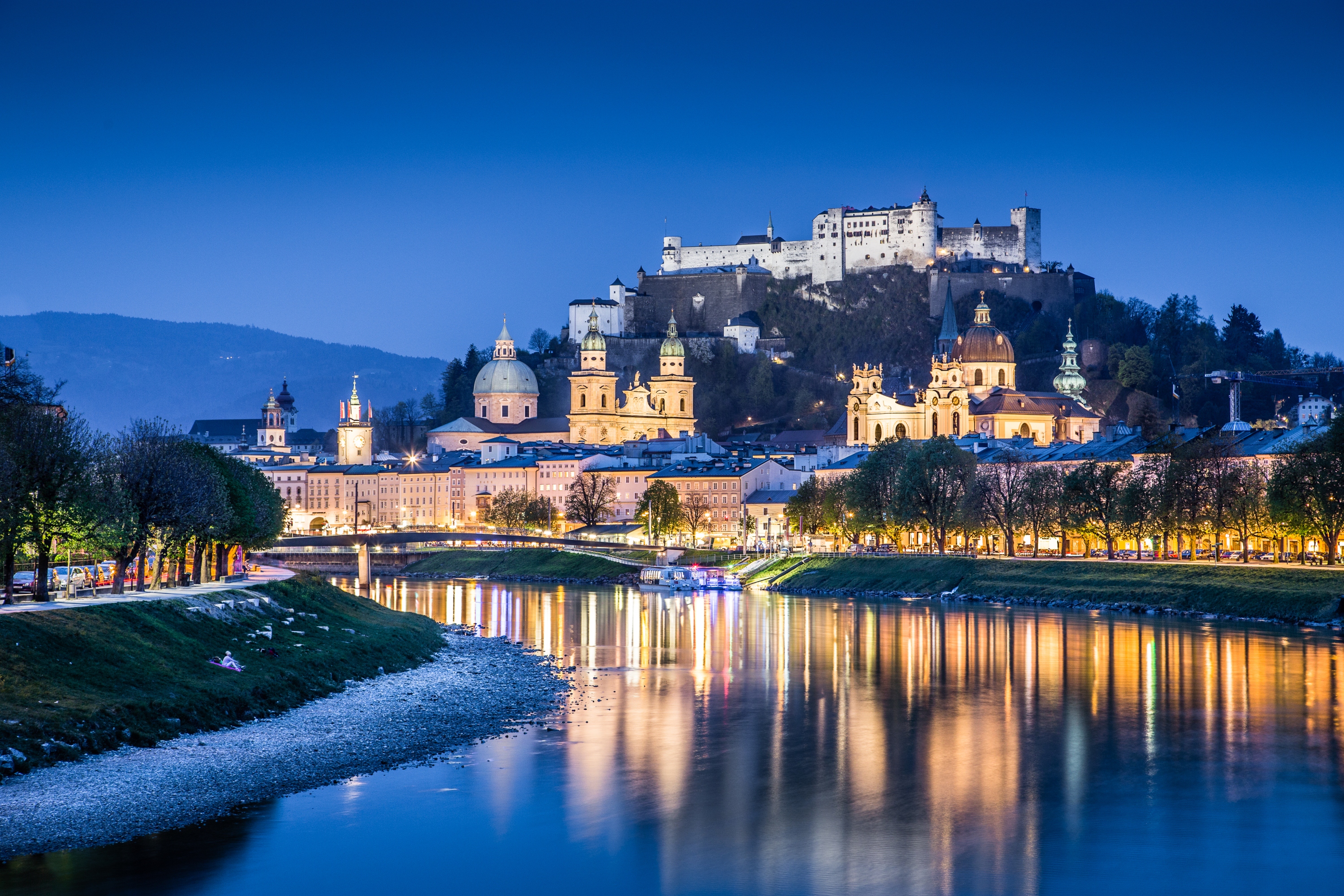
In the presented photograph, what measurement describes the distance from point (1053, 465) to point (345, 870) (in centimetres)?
7707

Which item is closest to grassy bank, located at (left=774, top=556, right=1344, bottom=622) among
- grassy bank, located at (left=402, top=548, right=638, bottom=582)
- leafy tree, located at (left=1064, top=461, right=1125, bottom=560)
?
leafy tree, located at (left=1064, top=461, right=1125, bottom=560)

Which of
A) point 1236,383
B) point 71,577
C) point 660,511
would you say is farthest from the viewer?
point 1236,383

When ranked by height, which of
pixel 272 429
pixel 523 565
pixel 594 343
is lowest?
pixel 523 565

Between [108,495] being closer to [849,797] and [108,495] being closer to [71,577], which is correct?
[71,577]

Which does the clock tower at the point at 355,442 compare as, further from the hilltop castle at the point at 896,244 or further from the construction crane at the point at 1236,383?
the construction crane at the point at 1236,383

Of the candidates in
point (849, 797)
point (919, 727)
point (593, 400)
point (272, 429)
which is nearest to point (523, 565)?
point (593, 400)

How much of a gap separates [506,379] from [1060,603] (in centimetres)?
10329

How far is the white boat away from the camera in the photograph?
81.7 meters

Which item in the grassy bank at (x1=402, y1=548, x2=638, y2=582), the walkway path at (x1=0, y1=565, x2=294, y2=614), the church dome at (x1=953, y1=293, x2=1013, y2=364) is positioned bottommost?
the grassy bank at (x1=402, y1=548, x2=638, y2=582)

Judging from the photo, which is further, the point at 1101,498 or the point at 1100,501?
the point at 1101,498

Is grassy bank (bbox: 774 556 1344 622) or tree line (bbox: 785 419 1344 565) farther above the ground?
tree line (bbox: 785 419 1344 565)

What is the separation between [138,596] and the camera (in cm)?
3528

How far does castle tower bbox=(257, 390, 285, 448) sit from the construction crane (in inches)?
3811

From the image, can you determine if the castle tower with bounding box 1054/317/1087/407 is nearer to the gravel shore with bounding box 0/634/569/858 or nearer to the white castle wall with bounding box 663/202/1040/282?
the white castle wall with bounding box 663/202/1040/282
